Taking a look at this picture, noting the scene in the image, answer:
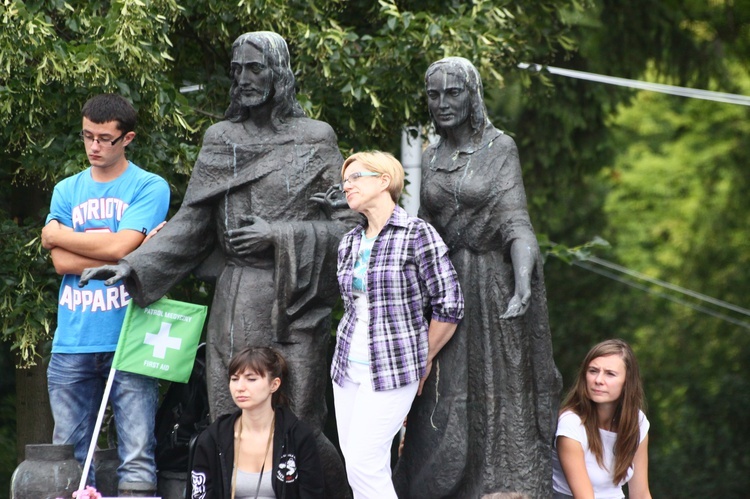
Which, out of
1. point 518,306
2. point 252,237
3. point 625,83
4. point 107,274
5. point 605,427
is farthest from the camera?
point 625,83

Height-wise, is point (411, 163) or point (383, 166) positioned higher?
point (411, 163)

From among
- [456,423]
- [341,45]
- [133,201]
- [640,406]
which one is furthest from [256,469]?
[341,45]

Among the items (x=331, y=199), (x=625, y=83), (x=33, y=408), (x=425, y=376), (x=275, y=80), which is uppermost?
(x=625, y=83)

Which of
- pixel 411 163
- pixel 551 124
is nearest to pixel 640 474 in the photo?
pixel 411 163

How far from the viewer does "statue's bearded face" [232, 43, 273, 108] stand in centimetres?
644

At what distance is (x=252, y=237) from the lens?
6.41 metres

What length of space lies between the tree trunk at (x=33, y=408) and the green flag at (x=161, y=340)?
331 cm

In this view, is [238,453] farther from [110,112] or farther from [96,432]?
[110,112]

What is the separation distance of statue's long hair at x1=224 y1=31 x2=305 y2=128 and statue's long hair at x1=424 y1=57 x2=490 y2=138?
2.26 ft

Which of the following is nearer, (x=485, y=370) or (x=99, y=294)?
(x=485, y=370)

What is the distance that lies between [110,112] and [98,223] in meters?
0.53

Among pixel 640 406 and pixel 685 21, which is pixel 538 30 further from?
pixel 640 406

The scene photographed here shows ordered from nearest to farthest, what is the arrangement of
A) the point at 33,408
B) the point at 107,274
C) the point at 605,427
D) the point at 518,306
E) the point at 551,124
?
the point at 518,306 < the point at 107,274 < the point at 605,427 < the point at 33,408 < the point at 551,124

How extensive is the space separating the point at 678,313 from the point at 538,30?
8467mm
